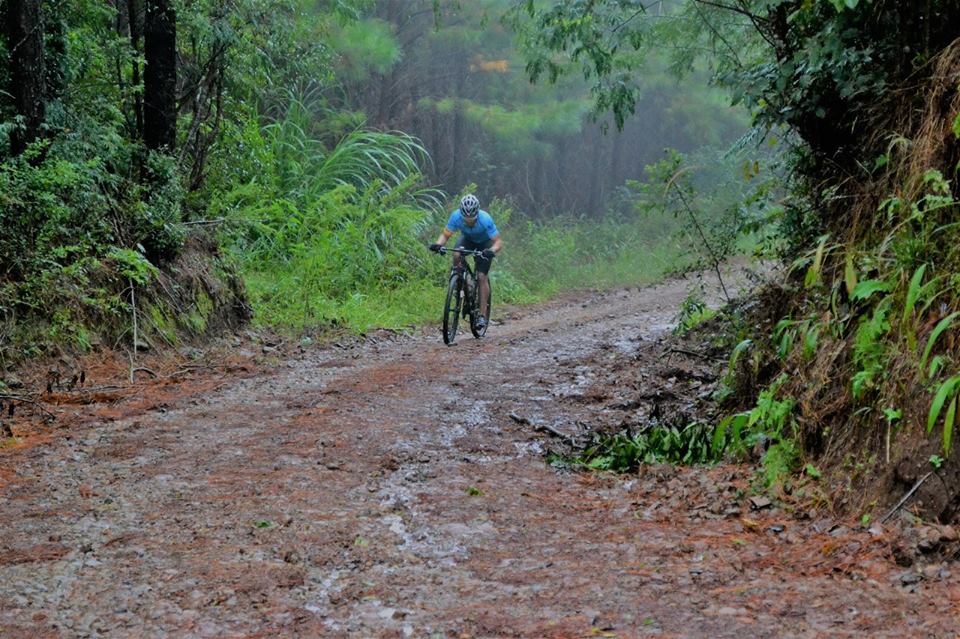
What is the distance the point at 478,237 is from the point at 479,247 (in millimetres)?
188

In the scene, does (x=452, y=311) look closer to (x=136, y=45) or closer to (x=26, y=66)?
(x=136, y=45)

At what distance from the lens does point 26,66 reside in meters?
8.61

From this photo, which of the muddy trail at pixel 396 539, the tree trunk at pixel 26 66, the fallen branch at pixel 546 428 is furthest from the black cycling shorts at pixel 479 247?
the tree trunk at pixel 26 66

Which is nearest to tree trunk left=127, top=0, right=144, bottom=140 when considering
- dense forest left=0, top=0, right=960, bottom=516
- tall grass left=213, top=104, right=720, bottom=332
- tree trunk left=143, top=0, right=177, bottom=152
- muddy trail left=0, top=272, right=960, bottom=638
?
dense forest left=0, top=0, right=960, bottom=516

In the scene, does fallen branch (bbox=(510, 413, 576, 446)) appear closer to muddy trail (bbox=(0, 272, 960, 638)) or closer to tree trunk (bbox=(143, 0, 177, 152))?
muddy trail (bbox=(0, 272, 960, 638))

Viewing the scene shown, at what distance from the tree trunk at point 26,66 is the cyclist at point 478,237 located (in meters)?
5.08

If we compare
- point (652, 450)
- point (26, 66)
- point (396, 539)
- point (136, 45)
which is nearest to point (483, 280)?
point (136, 45)

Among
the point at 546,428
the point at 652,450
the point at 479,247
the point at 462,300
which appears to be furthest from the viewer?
the point at 479,247

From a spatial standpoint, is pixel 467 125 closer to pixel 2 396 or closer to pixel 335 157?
pixel 335 157

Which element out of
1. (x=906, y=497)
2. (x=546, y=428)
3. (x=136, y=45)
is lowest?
(x=546, y=428)

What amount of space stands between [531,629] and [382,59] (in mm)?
18790

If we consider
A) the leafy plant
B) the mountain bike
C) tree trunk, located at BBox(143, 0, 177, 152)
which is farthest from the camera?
the mountain bike

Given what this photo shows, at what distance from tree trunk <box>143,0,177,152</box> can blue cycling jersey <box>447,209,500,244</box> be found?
371 cm

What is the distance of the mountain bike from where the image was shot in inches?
449
